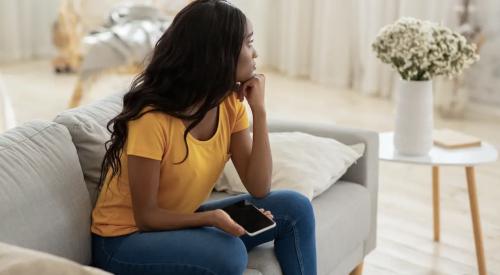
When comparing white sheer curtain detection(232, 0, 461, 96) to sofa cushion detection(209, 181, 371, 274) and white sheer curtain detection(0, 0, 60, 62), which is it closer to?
white sheer curtain detection(0, 0, 60, 62)

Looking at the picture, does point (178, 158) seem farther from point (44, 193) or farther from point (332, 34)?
point (332, 34)

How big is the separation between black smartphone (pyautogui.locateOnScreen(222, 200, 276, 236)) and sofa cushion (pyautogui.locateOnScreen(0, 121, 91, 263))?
34 cm

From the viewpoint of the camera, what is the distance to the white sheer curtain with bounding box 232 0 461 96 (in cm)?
498

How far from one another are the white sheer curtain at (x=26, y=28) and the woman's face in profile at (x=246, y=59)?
4.43 meters

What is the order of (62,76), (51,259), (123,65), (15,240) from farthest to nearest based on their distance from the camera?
1. (62,76)
2. (123,65)
3. (15,240)
4. (51,259)

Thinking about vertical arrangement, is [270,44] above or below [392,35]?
below

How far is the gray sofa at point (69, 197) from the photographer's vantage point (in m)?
1.81

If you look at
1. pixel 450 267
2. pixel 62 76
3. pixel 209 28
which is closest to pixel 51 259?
pixel 209 28

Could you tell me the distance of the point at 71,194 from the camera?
1953 millimetres

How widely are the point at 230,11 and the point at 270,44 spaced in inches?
155

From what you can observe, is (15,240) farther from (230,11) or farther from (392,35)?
(392,35)

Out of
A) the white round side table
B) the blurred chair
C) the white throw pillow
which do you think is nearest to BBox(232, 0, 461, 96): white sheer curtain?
the blurred chair

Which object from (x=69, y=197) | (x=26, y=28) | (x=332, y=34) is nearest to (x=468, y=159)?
(x=69, y=197)

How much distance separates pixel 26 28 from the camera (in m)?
6.15
